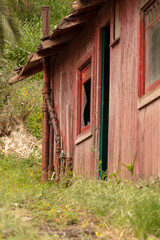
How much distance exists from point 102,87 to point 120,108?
1.26 m

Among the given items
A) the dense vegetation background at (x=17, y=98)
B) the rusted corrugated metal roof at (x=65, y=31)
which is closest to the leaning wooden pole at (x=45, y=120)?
the rusted corrugated metal roof at (x=65, y=31)

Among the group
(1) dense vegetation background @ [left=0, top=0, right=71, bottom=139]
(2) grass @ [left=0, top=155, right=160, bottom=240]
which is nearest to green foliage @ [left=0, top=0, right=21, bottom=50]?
(1) dense vegetation background @ [left=0, top=0, right=71, bottom=139]

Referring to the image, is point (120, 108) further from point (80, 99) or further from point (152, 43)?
point (80, 99)

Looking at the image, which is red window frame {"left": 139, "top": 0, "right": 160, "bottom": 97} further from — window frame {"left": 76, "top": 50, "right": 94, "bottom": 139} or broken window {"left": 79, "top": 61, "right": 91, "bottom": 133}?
broken window {"left": 79, "top": 61, "right": 91, "bottom": 133}

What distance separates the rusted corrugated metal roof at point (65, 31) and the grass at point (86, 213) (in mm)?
2983

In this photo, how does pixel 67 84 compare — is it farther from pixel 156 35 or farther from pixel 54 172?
pixel 156 35

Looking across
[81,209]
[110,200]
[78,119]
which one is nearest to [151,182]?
[110,200]

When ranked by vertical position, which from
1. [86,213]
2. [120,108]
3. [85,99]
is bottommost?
[86,213]

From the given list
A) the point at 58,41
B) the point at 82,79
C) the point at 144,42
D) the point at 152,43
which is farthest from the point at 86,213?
the point at 58,41

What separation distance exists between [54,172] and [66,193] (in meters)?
3.80

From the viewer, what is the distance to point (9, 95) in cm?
1898

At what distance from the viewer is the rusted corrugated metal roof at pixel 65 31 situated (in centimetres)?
827

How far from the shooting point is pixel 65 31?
10039 millimetres

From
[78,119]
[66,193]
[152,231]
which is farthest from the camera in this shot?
[78,119]
